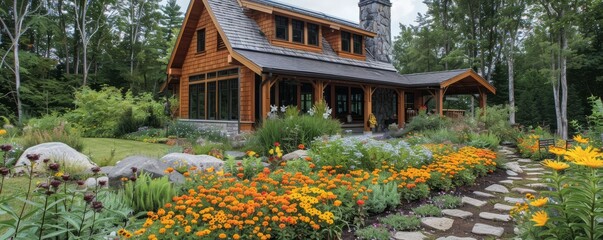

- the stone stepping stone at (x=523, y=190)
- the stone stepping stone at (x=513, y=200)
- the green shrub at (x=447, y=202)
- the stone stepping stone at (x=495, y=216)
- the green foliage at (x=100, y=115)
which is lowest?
the stone stepping stone at (x=495, y=216)

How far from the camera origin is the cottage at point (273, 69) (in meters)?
12.9

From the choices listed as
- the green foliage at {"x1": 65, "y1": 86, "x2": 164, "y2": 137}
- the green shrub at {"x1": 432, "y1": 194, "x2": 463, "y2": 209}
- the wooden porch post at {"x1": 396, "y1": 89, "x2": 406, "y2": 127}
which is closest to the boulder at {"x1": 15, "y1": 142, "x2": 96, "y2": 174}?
the green shrub at {"x1": 432, "y1": 194, "x2": 463, "y2": 209}

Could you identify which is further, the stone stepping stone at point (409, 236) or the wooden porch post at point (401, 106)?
the wooden porch post at point (401, 106)

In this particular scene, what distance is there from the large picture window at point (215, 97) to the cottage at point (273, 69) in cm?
4

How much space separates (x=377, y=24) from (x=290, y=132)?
13340mm

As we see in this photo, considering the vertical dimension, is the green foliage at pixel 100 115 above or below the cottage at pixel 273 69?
below

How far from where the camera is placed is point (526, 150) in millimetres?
9555

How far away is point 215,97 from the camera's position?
1480 cm

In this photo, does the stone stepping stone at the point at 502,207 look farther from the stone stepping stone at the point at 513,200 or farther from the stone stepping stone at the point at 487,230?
the stone stepping stone at the point at 487,230

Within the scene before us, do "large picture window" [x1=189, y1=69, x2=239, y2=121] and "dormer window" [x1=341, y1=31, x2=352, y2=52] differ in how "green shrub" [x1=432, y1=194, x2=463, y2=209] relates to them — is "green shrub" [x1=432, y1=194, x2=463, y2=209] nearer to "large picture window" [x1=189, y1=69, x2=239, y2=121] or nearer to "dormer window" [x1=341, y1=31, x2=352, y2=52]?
"large picture window" [x1=189, y1=69, x2=239, y2=121]

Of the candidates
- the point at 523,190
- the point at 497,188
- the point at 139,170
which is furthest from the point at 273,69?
the point at 523,190

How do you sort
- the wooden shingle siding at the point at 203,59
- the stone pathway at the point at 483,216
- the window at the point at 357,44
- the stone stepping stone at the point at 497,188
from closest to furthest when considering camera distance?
the stone pathway at the point at 483,216
the stone stepping stone at the point at 497,188
the wooden shingle siding at the point at 203,59
the window at the point at 357,44

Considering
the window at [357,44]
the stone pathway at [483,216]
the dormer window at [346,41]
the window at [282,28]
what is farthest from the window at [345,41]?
the stone pathway at [483,216]

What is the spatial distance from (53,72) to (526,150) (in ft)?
88.3
